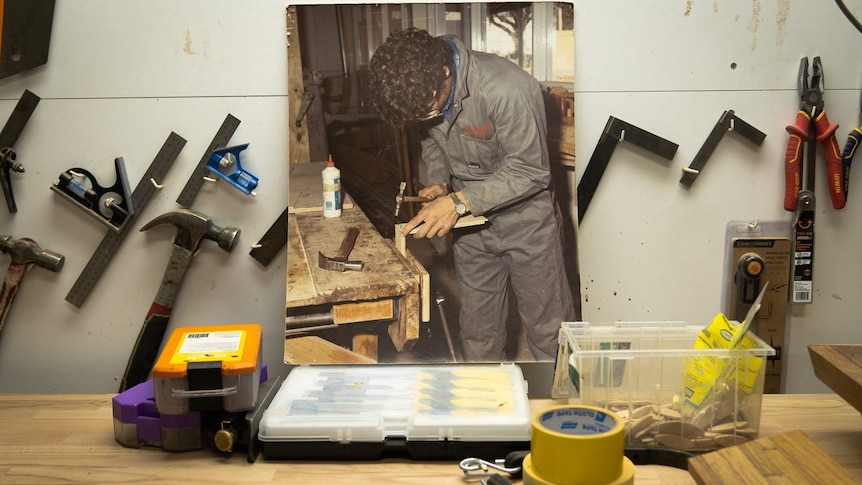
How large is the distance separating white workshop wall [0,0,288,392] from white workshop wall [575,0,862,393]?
2.20ft

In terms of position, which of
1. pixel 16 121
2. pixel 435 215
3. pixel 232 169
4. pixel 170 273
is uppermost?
pixel 16 121

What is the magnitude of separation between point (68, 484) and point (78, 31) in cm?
90

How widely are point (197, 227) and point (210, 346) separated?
36 cm

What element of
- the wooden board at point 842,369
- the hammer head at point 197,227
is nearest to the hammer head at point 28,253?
the hammer head at point 197,227

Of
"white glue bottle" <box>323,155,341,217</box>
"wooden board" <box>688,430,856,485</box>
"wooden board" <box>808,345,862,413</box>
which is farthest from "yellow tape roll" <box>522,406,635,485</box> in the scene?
"white glue bottle" <box>323,155,341,217</box>

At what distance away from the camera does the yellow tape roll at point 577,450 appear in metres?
0.93

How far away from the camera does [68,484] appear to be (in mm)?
1110

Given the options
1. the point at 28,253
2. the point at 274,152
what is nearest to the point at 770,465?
the point at 274,152

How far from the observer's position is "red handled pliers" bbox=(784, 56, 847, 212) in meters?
1.48

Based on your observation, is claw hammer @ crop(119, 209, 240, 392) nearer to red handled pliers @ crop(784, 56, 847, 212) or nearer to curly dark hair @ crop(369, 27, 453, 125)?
curly dark hair @ crop(369, 27, 453, 125)

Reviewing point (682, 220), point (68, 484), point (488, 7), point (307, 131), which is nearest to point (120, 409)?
point (68, 484)

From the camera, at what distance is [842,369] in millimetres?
1191

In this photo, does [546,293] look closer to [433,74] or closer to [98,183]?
[433,74]

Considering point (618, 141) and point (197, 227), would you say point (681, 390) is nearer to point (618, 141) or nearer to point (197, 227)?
point (618, 141)
